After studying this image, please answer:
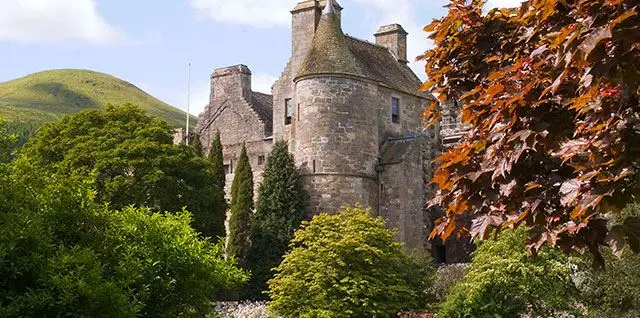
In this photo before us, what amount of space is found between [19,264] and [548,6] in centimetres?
1176

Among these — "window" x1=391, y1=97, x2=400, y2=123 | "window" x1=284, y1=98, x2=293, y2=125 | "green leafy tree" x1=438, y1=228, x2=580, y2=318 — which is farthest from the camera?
"window" x1=284, y1=98, x2=293, y2=125

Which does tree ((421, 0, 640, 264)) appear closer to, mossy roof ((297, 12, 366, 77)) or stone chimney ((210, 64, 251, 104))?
mossy roof ((297, 12, 366, 77))

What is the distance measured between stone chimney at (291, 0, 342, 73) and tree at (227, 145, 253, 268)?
5.20m

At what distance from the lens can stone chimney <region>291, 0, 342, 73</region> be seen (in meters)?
46.2

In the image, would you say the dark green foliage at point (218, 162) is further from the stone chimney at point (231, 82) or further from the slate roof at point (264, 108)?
the stone chimney at point (231, 82)

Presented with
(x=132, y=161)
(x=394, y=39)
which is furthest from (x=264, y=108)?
(x=132, y=161)

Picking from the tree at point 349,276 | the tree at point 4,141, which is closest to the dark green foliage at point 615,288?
the tree at point 349,276

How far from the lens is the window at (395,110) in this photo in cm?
4681

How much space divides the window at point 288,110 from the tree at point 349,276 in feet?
43.6

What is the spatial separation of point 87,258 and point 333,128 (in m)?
26.7

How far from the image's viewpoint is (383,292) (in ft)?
104

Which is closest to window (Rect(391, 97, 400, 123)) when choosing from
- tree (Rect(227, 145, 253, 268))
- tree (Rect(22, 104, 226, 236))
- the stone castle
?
the stone castle

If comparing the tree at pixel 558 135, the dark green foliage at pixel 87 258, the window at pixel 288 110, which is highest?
the window at pixel 288 110

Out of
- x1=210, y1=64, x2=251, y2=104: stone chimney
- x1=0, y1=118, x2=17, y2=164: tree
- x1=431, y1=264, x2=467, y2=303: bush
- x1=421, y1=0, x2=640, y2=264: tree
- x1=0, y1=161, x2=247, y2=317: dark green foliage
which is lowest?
x1=431, y1=264, x2=467, y2=303: bush
